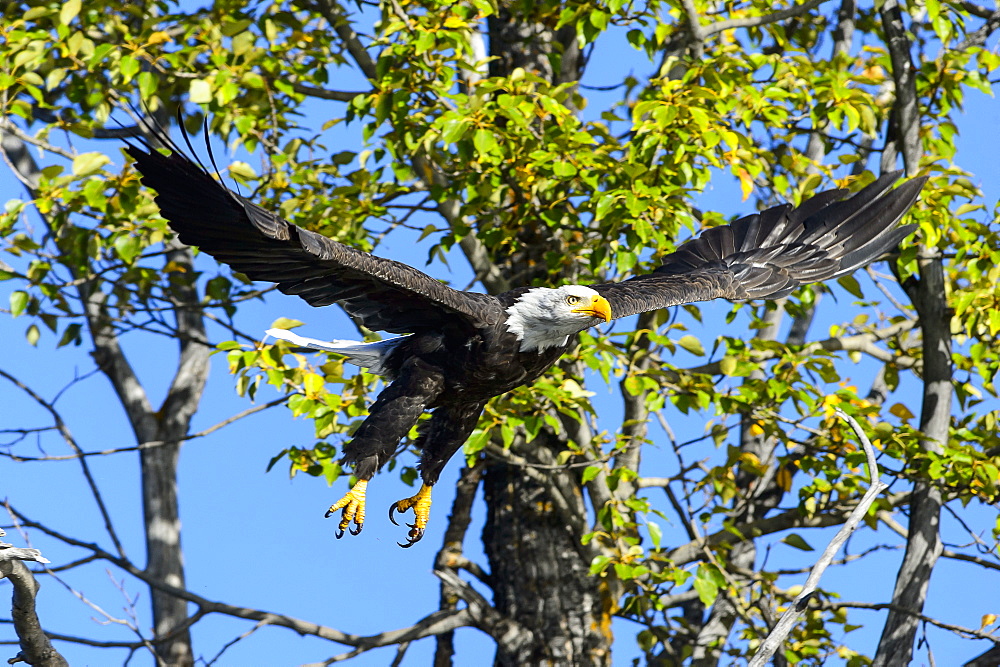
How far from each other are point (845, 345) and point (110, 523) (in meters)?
4.97

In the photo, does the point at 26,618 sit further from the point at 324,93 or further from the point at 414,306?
the point at 324,93

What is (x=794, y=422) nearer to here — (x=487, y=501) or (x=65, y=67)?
(x=487, y=501)

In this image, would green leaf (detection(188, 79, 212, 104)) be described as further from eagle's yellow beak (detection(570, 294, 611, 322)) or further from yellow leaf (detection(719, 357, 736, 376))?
yellow leaf (detection(719, 357, 736, 376))

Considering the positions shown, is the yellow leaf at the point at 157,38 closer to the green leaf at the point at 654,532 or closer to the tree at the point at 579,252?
the tree at the point at 579,252

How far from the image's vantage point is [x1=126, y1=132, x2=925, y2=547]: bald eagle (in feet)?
13.2

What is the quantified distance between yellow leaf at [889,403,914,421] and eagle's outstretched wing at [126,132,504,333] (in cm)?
262

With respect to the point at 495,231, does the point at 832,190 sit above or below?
above

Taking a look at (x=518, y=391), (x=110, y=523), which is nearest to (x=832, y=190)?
(x=518, y=391)

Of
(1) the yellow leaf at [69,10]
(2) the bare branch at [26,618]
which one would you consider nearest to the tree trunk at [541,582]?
(1) the yellow leaf at [69,10]

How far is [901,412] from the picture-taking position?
5.94m

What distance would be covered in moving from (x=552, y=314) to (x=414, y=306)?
60cm

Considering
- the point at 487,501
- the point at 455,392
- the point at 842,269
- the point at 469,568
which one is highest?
the point at 842,269

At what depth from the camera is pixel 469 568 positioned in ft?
22.8

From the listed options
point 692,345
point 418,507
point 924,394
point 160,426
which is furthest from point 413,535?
point 160,426
